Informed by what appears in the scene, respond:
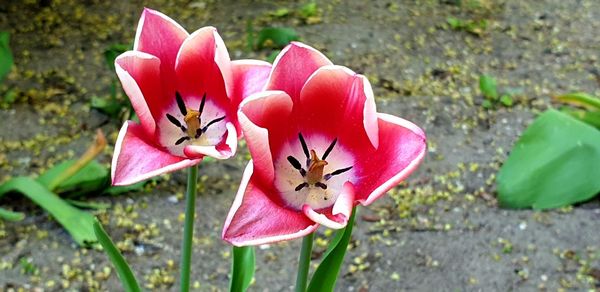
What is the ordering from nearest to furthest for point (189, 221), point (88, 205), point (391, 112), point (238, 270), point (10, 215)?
point (189, 221), point (238, 270), point (10, 215), point (88, 205), point (391, 112)

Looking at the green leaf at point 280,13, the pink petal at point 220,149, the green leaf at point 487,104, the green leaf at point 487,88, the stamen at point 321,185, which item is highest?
the pink petal at point 220,149

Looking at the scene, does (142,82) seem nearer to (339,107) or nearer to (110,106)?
(339,107)

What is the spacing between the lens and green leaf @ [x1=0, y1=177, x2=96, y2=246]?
64.7 inches

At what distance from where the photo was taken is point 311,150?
745 millimetres

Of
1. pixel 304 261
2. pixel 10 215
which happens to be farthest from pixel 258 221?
pixel 10 215

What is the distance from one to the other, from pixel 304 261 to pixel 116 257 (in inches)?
10.1

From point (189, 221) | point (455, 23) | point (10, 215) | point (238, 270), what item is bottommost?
point (455, 23)

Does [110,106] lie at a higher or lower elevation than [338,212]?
lower

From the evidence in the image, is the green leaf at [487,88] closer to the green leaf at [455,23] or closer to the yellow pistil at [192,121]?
the green leaf at [455,23]

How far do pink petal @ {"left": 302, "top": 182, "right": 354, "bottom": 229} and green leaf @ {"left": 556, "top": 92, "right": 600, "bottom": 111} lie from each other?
1.48 meters

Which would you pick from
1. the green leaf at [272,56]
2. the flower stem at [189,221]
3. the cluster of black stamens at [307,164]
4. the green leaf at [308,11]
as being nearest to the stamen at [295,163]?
the cluster of black stamens at [307,164]

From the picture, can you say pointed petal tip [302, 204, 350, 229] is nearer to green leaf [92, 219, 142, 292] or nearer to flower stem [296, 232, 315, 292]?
flower stem [296, 232, 315, 292]

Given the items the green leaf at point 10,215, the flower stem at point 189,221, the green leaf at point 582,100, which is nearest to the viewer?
the flower stem at point 189,221

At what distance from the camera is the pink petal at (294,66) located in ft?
2.31
